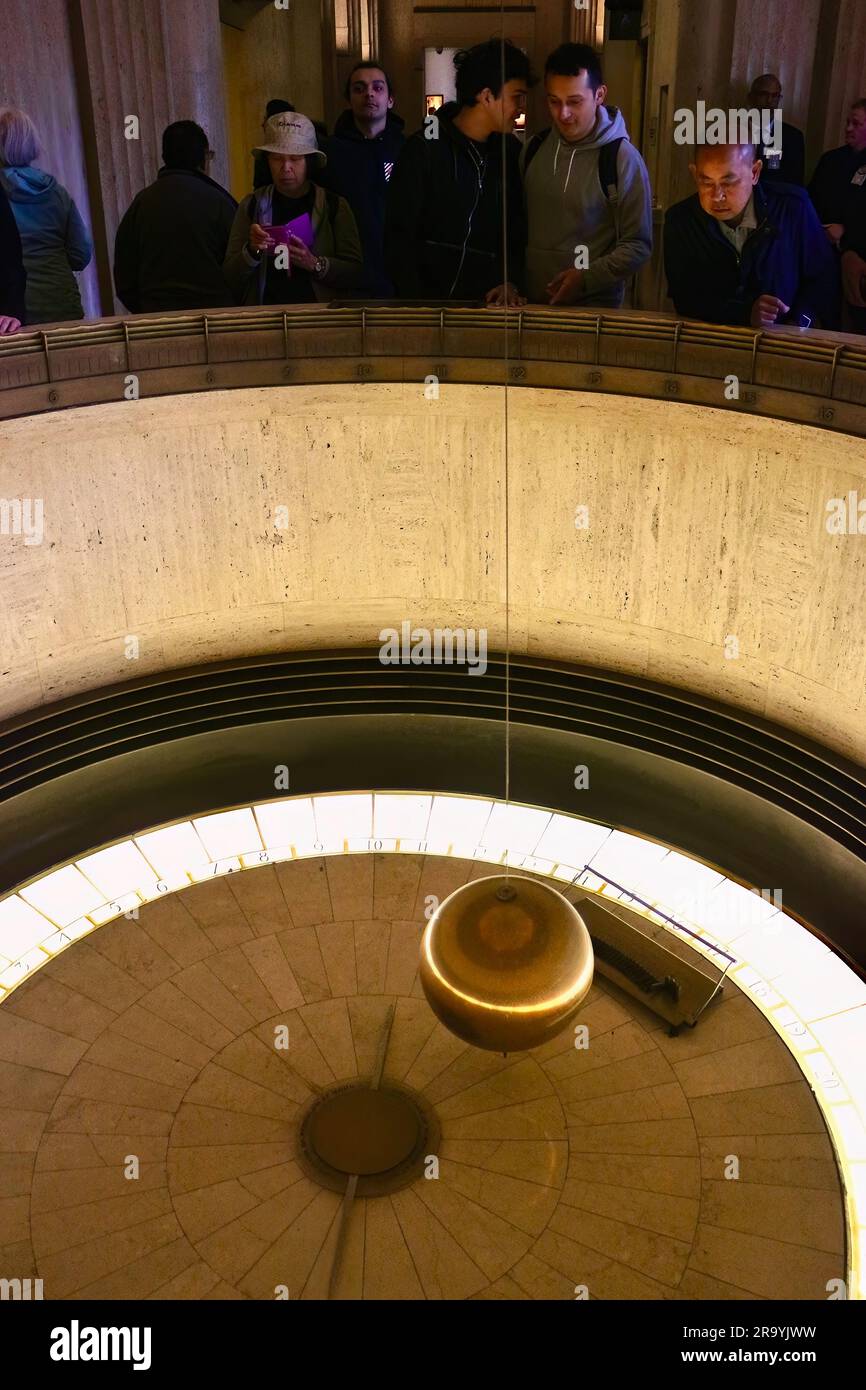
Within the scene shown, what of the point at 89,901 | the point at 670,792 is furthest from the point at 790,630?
the point at 89,901

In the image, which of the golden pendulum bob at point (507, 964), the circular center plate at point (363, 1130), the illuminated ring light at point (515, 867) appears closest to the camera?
the golden pendulum bob at point (507, 964)

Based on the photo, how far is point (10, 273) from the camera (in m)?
6.23

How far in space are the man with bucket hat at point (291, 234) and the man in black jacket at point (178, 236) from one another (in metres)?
0.18

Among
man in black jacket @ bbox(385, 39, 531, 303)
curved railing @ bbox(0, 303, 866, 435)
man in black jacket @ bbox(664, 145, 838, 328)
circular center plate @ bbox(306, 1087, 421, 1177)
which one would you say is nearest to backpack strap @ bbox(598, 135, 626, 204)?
man in black jacket @ bbox(664, 145, 838, 328)

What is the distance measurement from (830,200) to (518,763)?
3721 millimetres

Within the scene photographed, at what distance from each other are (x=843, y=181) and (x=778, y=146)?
425mm

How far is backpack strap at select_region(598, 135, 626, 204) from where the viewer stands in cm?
620

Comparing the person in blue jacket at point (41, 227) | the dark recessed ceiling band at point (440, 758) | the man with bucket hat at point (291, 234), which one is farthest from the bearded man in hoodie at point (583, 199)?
the person in blue jacket at point (41, 227)

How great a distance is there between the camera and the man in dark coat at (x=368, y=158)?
688cm

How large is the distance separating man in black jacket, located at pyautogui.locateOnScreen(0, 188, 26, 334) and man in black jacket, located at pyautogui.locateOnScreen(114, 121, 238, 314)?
2.29ft

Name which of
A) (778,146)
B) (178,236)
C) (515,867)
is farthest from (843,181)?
(515,867)

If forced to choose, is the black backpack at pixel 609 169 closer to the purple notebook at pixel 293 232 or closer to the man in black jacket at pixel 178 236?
the purple notebook at pixel 293 232

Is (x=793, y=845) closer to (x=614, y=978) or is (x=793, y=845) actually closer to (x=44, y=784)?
(x=614, y=978)

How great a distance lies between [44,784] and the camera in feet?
21.8
